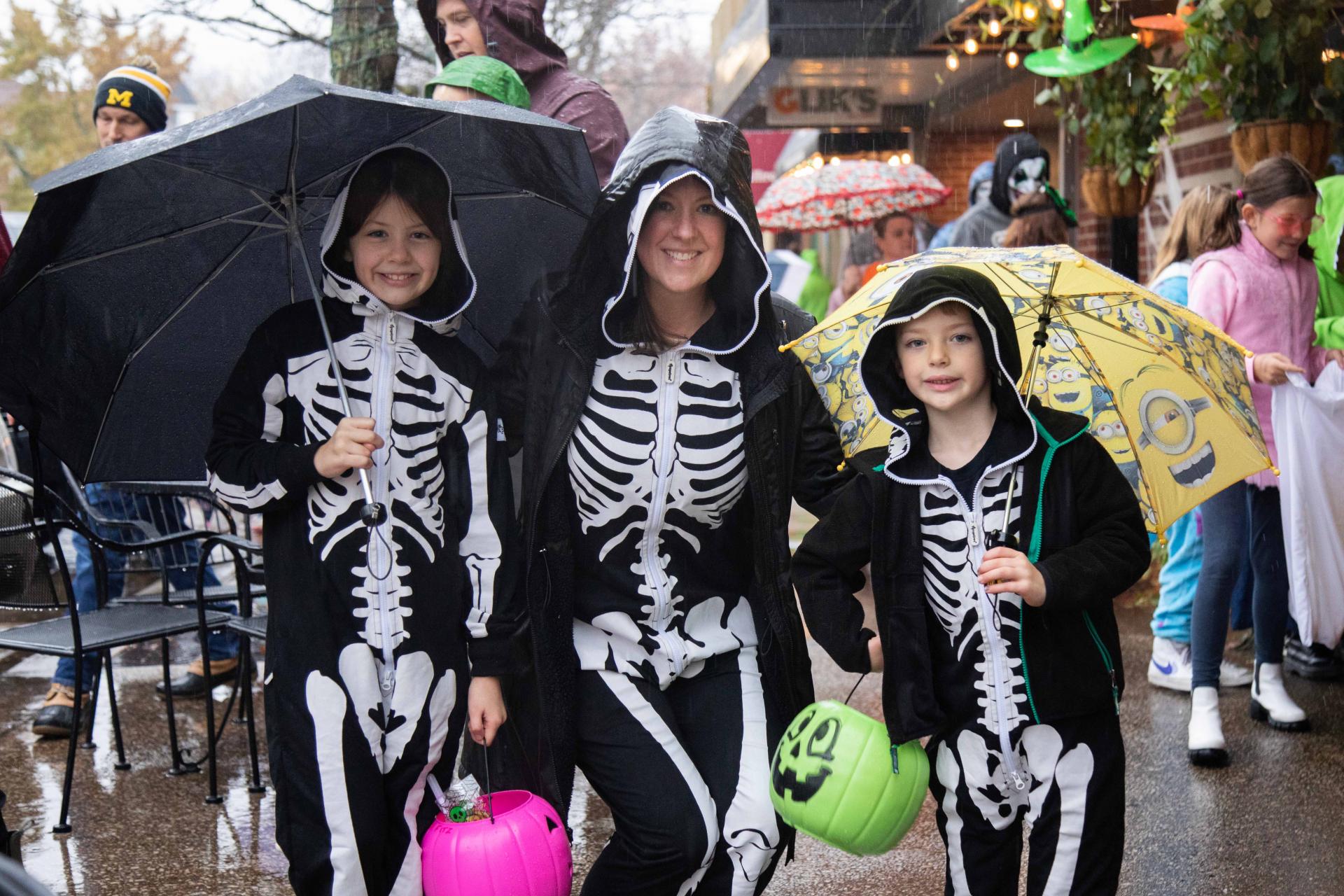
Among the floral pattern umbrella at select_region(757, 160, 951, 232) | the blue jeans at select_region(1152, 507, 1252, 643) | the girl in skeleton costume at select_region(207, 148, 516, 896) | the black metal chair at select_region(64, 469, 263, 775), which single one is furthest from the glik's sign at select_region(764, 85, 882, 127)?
the girl in skeleton costume at select_region(207, 148, 516, 896)

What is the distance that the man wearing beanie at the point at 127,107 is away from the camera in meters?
6.16

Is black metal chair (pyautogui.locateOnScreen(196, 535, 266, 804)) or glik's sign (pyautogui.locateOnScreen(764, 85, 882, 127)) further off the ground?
glik's sign (pyautogui.locateOnScreen(764, 85, 882, 127))

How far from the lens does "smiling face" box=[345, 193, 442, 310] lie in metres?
3.12

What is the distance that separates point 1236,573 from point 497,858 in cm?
344

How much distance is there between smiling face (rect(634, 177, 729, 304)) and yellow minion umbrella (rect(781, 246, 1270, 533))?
286 mm

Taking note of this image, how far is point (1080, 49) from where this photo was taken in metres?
7.02

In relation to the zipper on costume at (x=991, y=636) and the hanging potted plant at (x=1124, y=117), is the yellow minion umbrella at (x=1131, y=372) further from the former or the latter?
the hanging potted plant at (x=1124, y=117)

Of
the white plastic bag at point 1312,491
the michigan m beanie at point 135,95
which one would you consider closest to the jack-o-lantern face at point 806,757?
the white plastic bag at point 1312,491

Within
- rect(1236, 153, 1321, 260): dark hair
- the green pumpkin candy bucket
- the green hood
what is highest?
rect(1236, 153, 1321, 260): dark hair

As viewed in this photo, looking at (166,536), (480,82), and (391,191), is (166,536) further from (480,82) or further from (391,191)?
(391,191)

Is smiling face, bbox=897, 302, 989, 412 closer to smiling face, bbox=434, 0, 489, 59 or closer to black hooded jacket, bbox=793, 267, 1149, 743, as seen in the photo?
black hooded jacket, bbox=793, 267, 1149, 743

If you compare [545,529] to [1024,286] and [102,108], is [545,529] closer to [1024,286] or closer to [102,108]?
[1024,286]

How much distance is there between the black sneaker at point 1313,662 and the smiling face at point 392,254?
4.50 meters

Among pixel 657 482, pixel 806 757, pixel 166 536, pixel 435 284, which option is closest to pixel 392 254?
pixel 435 284
